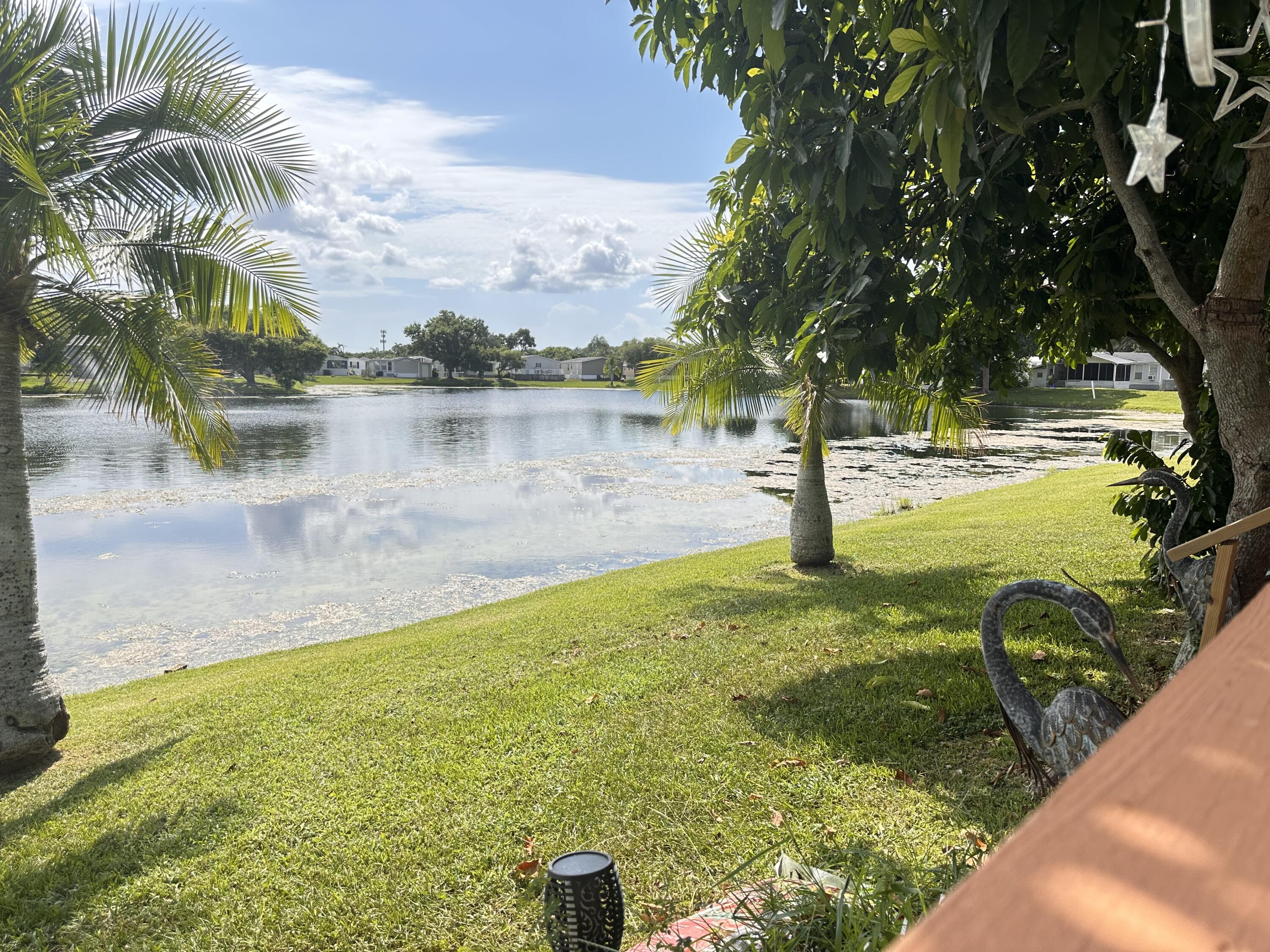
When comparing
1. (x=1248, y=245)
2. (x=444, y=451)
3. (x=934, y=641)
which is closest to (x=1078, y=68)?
(x=1248, y=245)

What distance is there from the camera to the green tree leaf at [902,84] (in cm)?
210

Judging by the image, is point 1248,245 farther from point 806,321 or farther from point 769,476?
point 769,476

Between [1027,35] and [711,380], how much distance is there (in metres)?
8.85

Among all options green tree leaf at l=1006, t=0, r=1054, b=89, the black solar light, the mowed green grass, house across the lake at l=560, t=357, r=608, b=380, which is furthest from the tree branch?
house across the lake at l=560, t=357, r=608, b=380

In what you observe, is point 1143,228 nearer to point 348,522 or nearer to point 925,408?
point 925,408

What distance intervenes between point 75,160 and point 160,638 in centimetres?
655

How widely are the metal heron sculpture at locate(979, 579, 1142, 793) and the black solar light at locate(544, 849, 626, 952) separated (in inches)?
55.2

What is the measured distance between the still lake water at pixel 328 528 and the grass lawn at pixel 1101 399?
2377 cm

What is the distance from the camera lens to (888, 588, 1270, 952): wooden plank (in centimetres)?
30

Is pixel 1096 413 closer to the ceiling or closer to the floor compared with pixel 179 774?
closer to the ceiling

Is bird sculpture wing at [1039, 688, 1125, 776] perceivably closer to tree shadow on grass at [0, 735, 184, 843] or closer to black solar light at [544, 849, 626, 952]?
black solar light at [544, 849, 626, 952]

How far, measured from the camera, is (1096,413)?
136 feet

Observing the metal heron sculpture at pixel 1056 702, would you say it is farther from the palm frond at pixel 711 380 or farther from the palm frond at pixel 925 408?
the palm frond at pixel 711 380

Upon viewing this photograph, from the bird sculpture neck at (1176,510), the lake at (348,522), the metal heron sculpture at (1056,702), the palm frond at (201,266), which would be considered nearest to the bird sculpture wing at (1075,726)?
the metal heron sculpture at (1056,702)
